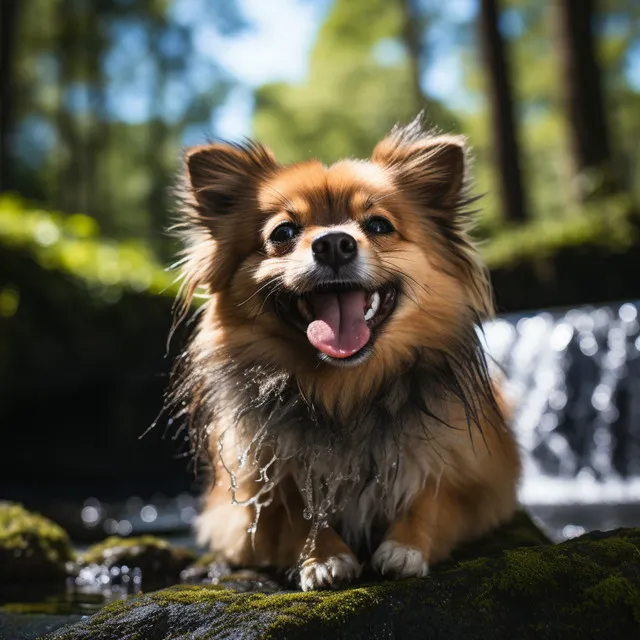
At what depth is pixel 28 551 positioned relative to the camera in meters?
3.81

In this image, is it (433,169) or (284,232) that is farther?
(433,169)

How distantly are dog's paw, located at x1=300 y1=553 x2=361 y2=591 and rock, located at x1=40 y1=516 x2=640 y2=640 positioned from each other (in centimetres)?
15

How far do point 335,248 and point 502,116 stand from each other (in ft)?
37.1

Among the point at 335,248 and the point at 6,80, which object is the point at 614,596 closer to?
the point at 335,248

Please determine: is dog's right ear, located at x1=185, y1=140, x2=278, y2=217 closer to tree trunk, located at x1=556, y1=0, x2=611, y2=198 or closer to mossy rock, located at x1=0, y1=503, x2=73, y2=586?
mossy rock, located at x1=0, y1=503, x2=73, y2=586

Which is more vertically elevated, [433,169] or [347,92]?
[347,92]

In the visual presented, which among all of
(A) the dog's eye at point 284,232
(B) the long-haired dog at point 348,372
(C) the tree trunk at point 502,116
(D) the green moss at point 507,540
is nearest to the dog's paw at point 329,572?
(B) the long-haired dog at point 348,372

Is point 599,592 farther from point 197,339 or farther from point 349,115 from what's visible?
point 349,115

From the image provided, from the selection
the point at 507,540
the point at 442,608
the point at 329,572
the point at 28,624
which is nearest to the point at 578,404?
the point at 507,540

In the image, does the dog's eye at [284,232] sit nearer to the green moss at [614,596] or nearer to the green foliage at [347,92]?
the green moss at [614,596]

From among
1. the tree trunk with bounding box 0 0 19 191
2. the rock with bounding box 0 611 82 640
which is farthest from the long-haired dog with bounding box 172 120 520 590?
the tree trunk with bounding box 0 0 19 191

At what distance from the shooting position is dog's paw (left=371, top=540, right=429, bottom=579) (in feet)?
8.71

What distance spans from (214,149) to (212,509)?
1.54m

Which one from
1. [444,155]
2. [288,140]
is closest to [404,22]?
[288,140]
